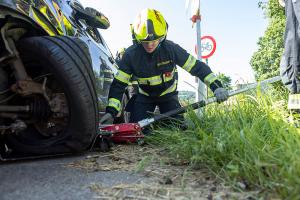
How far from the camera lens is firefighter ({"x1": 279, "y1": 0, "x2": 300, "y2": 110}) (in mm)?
3074

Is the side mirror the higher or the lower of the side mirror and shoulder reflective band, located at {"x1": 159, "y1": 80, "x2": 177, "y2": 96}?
the higher

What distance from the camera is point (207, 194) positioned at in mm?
1669

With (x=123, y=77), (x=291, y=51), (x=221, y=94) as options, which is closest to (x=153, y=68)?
(x=123, y=77)

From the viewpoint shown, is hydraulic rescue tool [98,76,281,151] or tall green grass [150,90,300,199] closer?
tall green grass [150,90,300,199]

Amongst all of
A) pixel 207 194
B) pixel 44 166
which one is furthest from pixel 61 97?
pixel 207 194

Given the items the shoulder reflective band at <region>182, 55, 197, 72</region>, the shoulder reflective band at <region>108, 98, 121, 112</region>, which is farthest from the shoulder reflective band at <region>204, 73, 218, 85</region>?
the shoulder reflective band at <region>108, 98, 121, 112</region>

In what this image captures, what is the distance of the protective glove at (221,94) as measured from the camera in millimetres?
3629

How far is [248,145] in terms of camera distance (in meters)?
1.94

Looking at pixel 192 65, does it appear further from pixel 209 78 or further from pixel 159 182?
pixel 159 182

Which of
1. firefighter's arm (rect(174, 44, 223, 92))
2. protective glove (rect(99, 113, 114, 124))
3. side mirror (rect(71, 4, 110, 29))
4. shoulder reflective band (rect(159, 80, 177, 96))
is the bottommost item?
protective glove (rect(99, 113, 114, 124))

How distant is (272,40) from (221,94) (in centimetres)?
1943

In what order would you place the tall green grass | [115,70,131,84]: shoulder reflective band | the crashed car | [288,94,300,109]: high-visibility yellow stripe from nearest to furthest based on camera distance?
the tall green grass
the crashed car
[288,94,300,109]: high-visibility yellow stripe
[115,70,131,84]: shoulder reflective band

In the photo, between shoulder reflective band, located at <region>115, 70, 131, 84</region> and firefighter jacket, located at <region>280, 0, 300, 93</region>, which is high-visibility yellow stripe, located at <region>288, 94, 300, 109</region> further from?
shoulder reflective band, located at <region>115, 70, 131, 84</region>

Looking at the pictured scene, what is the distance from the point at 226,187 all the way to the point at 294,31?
1883mm
